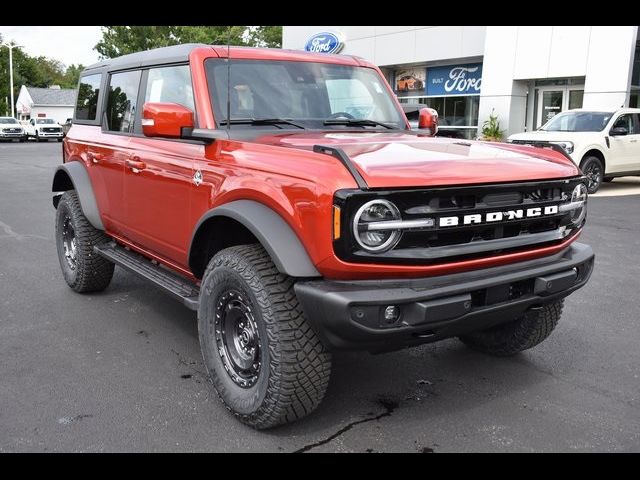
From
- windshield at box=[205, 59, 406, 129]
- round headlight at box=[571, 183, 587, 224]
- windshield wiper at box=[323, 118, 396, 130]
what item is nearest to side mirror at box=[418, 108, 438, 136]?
windshield at box=[205, 59, 406, 129]

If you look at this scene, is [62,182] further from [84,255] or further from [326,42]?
[326,42]

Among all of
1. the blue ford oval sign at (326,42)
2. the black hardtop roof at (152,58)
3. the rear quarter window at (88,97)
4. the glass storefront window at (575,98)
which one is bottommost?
the rear quarter window at (88,97)

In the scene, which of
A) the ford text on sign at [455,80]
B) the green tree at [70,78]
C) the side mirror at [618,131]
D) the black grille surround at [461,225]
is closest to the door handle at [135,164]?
the black grille surround at [461,225]

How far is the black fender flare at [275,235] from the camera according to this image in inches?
112

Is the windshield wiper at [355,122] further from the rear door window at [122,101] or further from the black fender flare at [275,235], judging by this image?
the rear door window at [122,101]

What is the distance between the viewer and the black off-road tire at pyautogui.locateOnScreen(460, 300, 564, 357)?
3.92 meters

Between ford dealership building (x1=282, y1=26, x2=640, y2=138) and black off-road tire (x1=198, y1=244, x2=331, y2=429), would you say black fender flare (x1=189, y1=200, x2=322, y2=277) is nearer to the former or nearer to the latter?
black off-road tire (x1=198, y1=244, x2=331, y2=429)

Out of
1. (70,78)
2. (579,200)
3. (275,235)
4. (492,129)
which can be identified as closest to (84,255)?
(275,235)

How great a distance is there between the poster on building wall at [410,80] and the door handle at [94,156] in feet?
68.7
